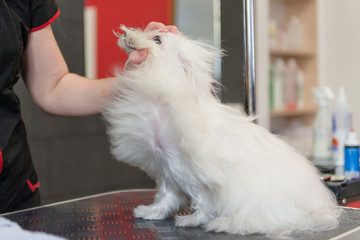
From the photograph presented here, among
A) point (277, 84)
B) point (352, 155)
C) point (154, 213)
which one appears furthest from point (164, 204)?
point (277, 84)

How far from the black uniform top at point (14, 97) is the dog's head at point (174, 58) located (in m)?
0.29

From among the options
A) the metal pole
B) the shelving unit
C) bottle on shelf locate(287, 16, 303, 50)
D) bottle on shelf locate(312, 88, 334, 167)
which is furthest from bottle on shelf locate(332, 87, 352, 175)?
bottle on shelf locate(287, 16, 303, 50)

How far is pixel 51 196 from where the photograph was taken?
6.10 ft

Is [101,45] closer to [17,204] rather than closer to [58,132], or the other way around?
[58,132]

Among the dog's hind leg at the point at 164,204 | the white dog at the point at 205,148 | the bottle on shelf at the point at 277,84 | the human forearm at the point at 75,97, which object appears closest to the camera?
the white dog at the point at 205,148

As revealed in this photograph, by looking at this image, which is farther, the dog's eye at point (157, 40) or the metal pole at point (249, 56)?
the metal pole at point (249, 56)

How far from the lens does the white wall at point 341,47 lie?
2660 millimetres

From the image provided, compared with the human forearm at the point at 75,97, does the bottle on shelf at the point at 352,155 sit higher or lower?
lower

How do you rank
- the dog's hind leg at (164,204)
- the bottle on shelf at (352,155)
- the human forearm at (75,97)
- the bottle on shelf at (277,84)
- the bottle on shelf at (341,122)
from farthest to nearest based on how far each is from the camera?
the bottle on shelf at (277,84) < the bottle on shelf at (341,122) < the bottle on shelf at (352,155) < the human forearm at (75,97) < the dog's hind leg at (164,204)

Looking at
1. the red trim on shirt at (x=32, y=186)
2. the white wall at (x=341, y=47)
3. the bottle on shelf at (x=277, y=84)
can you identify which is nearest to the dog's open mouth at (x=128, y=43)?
the red trim on shirt at (x=32, y=186)

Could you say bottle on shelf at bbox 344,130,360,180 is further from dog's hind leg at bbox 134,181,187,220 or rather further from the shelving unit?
the shelving unit

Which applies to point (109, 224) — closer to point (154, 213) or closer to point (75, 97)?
point (154, 213)

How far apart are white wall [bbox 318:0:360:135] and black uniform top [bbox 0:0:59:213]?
6.86ft

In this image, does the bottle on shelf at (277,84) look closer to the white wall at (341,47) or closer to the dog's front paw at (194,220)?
the white wall at (341,47)
